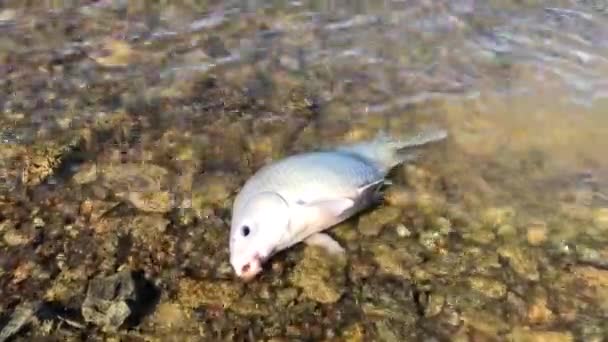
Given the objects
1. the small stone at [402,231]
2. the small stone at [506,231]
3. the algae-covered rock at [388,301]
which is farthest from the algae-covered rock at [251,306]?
the small stone at [506,231]

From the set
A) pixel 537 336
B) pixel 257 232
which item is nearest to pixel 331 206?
pixel 257 232

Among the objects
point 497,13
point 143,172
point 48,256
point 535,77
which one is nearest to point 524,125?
point 535,77

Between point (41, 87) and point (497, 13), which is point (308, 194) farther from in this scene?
point (497, 13)

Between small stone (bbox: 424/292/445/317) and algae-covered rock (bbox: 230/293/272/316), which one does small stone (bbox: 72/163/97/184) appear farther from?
small stone (bbox: 424/292/445/317)

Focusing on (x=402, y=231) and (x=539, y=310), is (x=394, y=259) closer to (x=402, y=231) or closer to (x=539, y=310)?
(x=402, y=231)

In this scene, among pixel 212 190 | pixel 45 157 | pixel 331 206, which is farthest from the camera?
pixel 45 157

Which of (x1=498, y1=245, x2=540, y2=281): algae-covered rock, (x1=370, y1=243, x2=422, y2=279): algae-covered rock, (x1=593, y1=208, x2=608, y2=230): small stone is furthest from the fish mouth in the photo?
(x1=593, y1=208, x2=608, y2=230): small stone

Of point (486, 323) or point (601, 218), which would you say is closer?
point (486, 323)
